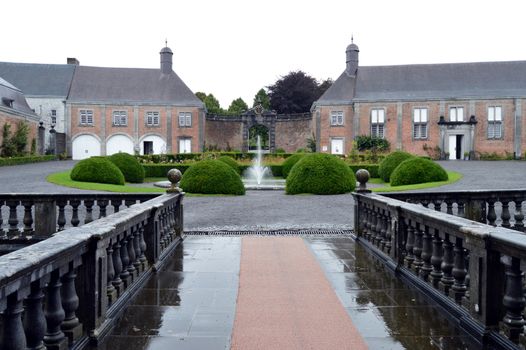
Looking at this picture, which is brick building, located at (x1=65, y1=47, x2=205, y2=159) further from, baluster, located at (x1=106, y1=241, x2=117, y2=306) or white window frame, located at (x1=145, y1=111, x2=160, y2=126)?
baluster, located at (x1=106, y1=241, x2=117, y2=306)

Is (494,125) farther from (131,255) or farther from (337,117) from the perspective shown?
(131,255)

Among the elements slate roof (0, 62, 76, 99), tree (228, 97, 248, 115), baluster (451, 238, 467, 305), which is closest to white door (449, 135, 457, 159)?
slate roof (0, 62, 76, 99)

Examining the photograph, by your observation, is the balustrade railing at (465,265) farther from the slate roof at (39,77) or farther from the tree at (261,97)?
the tree at (261,97)

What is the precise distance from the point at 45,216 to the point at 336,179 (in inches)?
464

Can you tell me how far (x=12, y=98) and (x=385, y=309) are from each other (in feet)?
139

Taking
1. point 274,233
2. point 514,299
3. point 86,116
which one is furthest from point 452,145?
point 514,299

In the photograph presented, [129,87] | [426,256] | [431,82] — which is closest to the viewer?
[426,256]

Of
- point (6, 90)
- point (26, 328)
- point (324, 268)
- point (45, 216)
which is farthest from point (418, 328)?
point (6, 90)

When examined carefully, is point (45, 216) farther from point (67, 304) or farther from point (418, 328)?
point (418, 328)

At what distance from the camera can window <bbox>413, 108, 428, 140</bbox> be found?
4503 centimetres

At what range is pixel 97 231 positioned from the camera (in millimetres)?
4055

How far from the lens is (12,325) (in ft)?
8.45

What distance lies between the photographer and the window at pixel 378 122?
150 feet

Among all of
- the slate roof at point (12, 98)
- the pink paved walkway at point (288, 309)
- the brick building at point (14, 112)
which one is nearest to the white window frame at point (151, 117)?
the brick building at point (14, 112)
